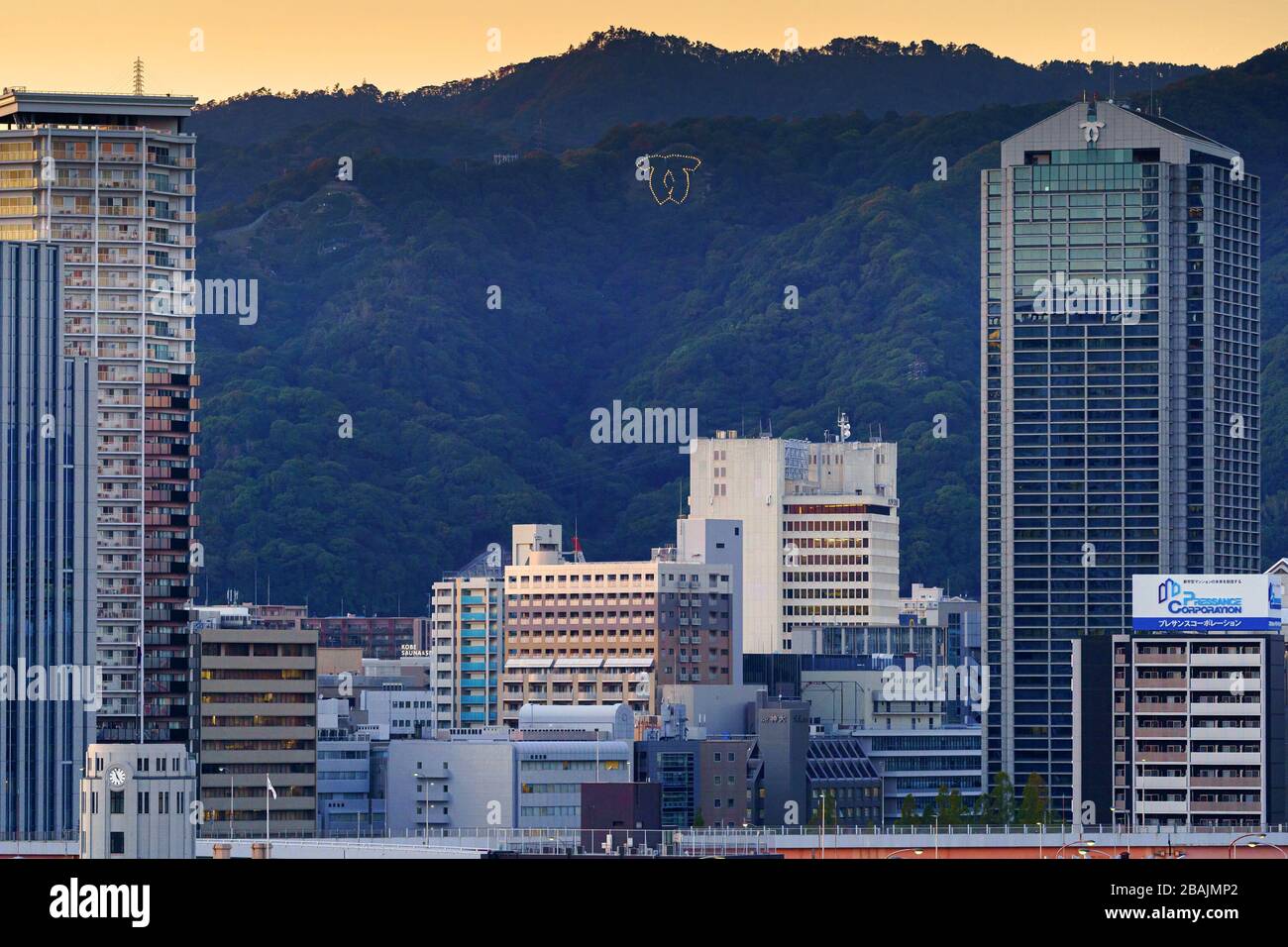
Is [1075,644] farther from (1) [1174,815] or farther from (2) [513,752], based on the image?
(2) [513,752]

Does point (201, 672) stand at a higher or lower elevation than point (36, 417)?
lower

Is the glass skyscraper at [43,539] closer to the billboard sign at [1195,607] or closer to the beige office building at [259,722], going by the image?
the beige office building at [259,722]

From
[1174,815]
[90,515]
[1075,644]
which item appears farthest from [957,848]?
[90,515]

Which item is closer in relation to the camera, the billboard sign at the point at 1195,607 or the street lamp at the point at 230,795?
the billboard sign at the point at 1195,607

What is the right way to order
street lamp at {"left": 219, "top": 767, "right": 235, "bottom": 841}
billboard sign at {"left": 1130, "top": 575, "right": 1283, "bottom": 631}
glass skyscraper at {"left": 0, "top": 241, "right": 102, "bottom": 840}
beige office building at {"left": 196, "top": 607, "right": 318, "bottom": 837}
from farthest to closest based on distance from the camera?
beige office building at {"left": 196, "top": 607, "right": 318, "bottom": 837}, street lamp at {"left": 219, "top": 767, "right": 235, "bottom": 841}, glass skyscraper at {"left": 0, "top": 241, "right": 102, "bottom": 840}, billboard sign at {"left": 1130, "top": 575, "right": 1283, "bottom": 631}

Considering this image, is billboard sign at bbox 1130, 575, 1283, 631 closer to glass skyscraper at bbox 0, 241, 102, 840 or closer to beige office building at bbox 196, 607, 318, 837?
beige office building at bbox 196, 607, 318, 837

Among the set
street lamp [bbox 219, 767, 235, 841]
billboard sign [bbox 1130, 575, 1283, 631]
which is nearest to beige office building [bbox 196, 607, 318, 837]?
street lamp [bbox 219, 767, 235, 841]

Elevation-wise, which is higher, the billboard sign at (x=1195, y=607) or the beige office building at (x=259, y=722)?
the billboard sign at (x=1195, y=607)

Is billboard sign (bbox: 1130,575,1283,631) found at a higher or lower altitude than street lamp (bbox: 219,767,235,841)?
higher

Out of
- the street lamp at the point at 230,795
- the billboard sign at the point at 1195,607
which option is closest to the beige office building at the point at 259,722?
the street lamp at the point at 230,795
